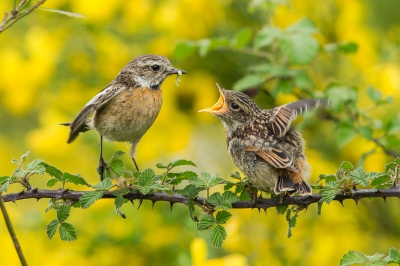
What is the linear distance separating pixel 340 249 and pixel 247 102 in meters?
1.88

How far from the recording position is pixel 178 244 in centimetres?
499

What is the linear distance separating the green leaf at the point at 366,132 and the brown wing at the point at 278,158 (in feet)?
2.61

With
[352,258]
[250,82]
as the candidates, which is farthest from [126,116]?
[352,258]

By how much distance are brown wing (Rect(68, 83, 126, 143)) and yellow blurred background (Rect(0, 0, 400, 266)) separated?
0.84m

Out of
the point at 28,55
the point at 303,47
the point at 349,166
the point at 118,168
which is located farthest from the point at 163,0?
the point at 349,166

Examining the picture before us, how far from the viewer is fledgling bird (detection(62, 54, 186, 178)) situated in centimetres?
385

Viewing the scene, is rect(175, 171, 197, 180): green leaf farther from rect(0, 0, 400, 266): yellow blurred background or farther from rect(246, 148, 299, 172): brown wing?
rect(0, 0, 400, 266): yellow blurred background

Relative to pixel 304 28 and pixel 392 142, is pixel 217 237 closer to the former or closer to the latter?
pixel 392 142

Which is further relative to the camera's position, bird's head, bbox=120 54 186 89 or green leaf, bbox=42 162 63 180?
bird's head, bbox=120 54 186 89

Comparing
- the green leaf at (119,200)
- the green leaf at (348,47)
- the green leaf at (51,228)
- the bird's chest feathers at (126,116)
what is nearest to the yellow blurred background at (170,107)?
the green leaf at (348,47)

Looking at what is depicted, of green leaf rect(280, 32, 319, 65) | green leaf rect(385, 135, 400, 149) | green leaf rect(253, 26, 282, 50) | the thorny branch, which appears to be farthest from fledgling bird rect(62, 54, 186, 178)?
green leaf rect(385, 135, 400, 149)

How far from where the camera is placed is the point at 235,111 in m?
3.84

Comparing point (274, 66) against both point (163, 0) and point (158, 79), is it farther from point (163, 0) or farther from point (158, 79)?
point (163, 0)

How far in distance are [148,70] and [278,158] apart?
48.5 inches
